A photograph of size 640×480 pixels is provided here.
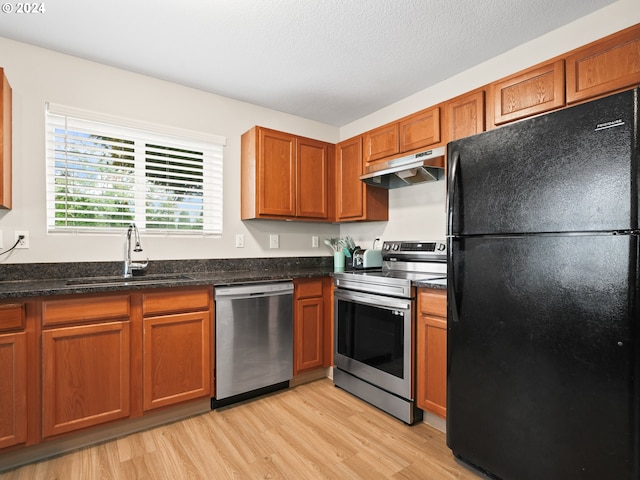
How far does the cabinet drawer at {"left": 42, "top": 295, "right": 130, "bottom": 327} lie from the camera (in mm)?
1841

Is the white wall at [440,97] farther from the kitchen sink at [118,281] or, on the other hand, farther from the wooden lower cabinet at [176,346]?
the kitchen sink at [118,281]

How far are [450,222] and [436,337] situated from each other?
775mm

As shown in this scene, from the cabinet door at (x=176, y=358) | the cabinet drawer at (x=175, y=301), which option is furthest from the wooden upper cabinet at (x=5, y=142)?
the cabinet door at (x=176, y=358)

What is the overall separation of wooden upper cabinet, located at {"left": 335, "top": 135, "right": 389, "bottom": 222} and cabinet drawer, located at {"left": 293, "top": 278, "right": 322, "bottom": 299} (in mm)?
761

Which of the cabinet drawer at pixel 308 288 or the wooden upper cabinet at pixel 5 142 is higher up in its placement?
the wooden upper cabinet at pixel 5 142

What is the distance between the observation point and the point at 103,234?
245 cm

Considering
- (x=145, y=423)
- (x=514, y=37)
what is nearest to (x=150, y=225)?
(x=145, y=423)

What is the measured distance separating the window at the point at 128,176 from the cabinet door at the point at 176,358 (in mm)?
844

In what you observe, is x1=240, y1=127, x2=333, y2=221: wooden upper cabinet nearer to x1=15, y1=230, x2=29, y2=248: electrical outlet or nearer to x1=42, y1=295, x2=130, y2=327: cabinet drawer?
x1=42, y1=295, x2=130, y2=327: cabinet drawer

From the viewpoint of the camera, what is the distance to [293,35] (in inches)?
83.7

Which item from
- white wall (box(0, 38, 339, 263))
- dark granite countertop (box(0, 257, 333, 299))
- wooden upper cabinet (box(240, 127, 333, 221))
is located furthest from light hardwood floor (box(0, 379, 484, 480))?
wooden upper cabinet (box(240, 127, 333, 221))

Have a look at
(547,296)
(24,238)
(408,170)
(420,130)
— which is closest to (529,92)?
(420,130)

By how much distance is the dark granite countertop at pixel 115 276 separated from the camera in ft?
6.14

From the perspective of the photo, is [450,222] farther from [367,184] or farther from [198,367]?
[198,367]
